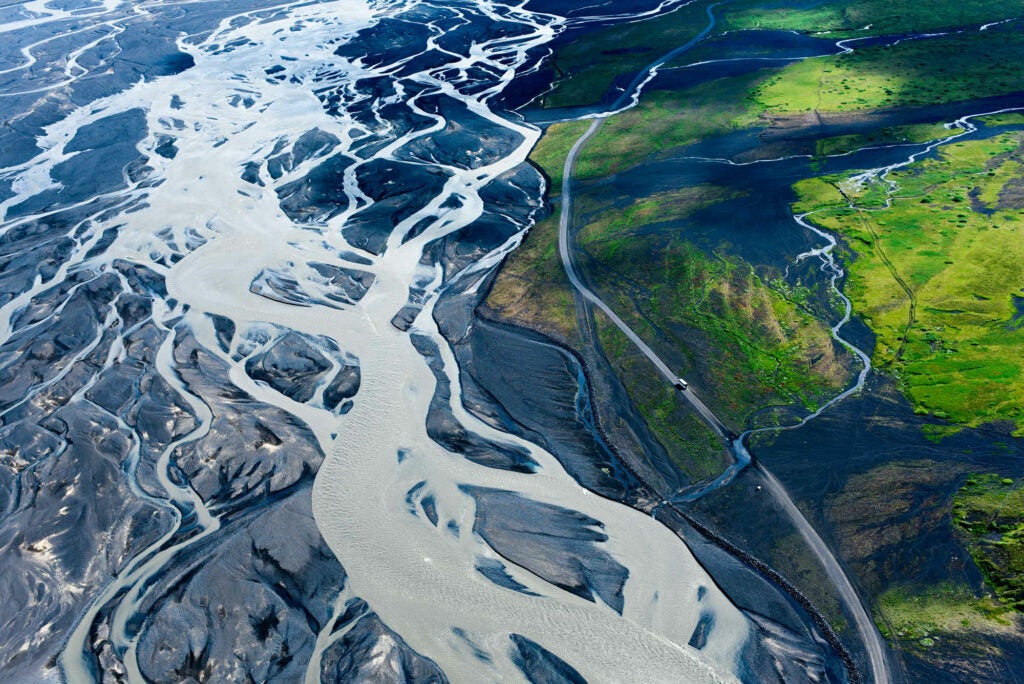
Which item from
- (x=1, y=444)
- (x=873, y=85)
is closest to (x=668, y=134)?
(x=873, y=85)

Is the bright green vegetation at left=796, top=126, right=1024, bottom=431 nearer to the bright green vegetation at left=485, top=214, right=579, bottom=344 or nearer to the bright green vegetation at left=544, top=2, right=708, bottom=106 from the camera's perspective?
the bright green vegetation at left=485, top=214, right=579, bottom=344

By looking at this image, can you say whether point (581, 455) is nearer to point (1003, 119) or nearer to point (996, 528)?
point (996, 528)

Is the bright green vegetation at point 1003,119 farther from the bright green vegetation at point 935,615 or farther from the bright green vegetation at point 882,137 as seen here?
the bright green vegetation at point 935,615

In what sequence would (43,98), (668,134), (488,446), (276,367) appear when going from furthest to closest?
1. (43,98)
2. (668,134)
3. (276,367)
4. (488,446)

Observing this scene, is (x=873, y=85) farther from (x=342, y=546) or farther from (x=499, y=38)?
(x=342, y=546)

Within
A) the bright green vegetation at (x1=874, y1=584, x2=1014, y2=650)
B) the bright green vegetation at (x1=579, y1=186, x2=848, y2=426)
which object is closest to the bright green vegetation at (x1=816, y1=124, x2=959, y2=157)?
the bright green vegetation at (x1=579, y1=186, x2=848, y2=426)
